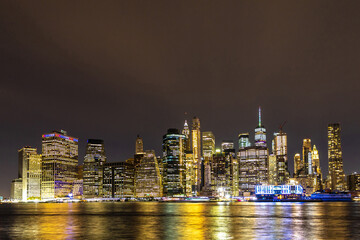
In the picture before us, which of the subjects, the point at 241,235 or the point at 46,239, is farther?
the point at 241,235

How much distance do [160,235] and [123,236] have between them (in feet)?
19.8

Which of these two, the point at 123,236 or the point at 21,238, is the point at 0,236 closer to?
the point at 21,238

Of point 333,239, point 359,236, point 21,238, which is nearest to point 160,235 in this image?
point 21,238

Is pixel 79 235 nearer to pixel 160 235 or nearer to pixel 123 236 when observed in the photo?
pixel 123 236

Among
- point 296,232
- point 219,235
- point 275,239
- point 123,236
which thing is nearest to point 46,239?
point 123,236

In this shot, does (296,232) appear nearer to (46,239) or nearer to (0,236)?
(46,239)

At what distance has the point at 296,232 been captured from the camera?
74.2 m

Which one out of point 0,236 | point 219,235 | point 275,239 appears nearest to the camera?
point 275,239

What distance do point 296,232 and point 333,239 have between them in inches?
383

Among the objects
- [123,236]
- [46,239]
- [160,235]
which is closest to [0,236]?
[46,239]

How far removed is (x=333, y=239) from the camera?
65.1m

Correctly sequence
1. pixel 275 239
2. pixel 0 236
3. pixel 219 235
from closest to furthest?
pixel 275 239, pixel 219 235, pixel 0 236

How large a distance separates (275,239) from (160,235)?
18.7 metres

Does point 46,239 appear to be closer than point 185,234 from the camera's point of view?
Yes
